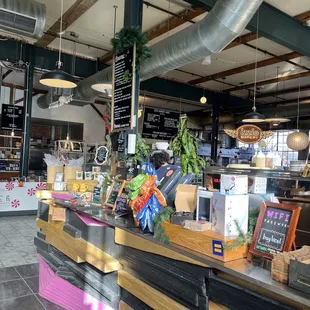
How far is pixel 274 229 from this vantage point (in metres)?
1.50

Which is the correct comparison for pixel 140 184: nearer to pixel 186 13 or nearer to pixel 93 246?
pixel 93 246

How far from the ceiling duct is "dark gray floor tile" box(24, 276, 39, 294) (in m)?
3.67

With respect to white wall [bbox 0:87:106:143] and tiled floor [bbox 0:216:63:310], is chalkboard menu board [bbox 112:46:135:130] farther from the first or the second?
white wall [bbox 0:87:106:143]

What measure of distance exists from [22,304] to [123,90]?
268 cm

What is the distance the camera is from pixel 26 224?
6.79m

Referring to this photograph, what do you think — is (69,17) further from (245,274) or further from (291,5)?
(245,274)

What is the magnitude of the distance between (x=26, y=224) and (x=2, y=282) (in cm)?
329

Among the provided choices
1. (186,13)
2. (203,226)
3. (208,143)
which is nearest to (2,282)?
(203,226)

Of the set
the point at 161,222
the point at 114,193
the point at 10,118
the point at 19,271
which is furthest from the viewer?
the point at 10,118

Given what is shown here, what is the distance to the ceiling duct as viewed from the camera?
4504mm

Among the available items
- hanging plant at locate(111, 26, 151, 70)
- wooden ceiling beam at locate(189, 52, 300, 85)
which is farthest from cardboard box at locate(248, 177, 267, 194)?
wooden ceiling beam at locate(189, 52, 300, 85)

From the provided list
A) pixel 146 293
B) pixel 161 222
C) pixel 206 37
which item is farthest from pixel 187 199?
pixel 206 37

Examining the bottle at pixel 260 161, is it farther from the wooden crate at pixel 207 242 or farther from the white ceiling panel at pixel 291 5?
the wooden crate at pixel 207 242

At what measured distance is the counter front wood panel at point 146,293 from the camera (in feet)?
6.12
